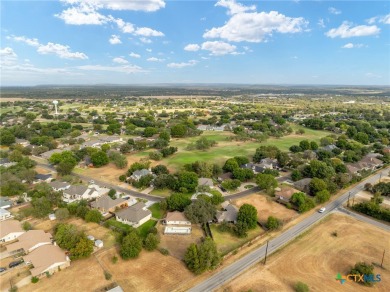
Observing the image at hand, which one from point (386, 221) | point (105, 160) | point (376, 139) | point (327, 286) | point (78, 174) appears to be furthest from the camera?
point (376, 139)

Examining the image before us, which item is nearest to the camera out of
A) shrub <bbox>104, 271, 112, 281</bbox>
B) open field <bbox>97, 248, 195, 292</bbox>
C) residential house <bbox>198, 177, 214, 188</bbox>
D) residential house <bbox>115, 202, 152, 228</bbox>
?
open field <bbox>97, 248, 195, 292</bbox>

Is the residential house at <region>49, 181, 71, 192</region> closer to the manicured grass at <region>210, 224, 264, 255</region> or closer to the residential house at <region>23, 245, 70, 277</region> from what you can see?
the residential house at <region>23, 245, 70, 277</region>

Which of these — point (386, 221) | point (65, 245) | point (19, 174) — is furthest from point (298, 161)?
point (19, 174)

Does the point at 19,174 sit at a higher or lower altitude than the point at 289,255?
higher

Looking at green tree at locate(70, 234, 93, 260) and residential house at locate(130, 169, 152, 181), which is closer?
green tree at locate(70, 234, 93, 260)

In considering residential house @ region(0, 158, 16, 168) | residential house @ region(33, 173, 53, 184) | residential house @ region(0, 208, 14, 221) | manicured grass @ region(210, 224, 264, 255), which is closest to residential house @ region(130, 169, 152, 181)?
residential house @ region(33, 173, 53, 184)

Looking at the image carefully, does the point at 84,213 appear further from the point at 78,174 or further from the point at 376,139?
the point at 376,139

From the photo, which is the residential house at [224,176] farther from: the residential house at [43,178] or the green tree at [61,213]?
the residential house at [43,178]
